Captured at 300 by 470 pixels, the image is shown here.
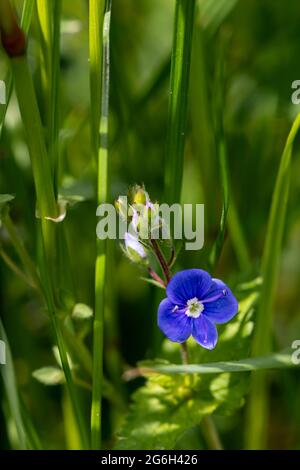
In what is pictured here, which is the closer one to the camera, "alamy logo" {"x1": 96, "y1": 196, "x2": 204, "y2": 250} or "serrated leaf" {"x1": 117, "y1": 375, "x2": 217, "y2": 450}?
"alamy logo" {"x1": 96, "y1": 196, "x2": 204, "y2": 250}

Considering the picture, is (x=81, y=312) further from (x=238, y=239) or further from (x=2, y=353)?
(x=238, y=239)

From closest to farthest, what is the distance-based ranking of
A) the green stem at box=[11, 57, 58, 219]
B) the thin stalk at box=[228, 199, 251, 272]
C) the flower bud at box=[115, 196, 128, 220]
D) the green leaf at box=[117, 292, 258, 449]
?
the green stem at box=[11, 57, 58, 219] < the flower bud at box=[115, 196, 128, 220] < the green leaf at box=[117, 292, 258, 449] < the thin stalk at box=[228, 199, 251, 272]

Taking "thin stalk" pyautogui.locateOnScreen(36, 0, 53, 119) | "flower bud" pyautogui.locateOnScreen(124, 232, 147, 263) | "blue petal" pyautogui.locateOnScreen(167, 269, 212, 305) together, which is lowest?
"blue petal" pyautogui.locateOnScreen(167, 269, 212, 305)

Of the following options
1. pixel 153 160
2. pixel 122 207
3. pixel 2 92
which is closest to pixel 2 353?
pixel 122 207

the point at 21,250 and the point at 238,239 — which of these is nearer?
the point at 21,250

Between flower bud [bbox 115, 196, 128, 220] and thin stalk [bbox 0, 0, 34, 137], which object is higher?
thin stalk [bbox 0, 0, 34, 137]

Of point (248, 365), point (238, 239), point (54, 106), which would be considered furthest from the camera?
point (238, 239)

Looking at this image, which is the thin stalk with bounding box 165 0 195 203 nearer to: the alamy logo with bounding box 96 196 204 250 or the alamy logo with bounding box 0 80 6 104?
the alamy logo with bounding box 96 196 204 250

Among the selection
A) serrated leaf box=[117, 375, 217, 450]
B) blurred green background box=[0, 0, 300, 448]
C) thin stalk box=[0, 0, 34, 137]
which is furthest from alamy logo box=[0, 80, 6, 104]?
serrated leaf box=[117, 375, 217, 450]

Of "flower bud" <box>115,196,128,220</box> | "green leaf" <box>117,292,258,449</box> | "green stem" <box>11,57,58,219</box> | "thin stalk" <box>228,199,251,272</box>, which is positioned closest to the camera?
"green stem" <box>11,57,58,219</box>
